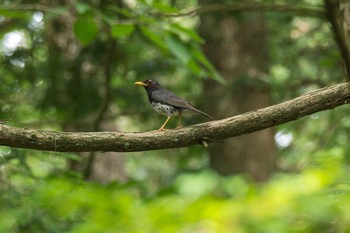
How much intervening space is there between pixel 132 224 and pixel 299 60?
26.1 ft

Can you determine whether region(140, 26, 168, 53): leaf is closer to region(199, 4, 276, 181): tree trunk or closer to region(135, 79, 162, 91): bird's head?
region(135, 79, 162, 91): bird's head

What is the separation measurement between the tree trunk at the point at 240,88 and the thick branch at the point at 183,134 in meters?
5.14

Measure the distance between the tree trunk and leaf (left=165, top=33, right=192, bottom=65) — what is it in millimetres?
4134

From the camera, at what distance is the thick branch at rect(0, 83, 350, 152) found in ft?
12.4

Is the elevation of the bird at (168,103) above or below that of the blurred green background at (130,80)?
below

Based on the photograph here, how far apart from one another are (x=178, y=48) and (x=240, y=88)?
4.57 metres

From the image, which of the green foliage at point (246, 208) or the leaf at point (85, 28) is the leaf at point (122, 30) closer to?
the leaf at point (85, 28)

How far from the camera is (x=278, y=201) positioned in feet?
7.56

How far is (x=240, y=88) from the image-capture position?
9.38 metres

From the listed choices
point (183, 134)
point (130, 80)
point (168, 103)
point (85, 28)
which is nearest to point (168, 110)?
point (168, 103)

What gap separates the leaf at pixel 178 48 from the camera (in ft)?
16.0

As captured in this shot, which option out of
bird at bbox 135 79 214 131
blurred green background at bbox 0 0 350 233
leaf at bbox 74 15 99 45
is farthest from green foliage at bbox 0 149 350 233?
leaf at bbox 74 15 99 45

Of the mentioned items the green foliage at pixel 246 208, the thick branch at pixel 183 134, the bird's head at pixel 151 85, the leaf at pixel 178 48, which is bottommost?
the green foliage at pixel 246 208

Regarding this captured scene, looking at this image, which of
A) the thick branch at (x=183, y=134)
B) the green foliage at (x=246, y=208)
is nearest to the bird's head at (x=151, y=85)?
the thick branch at (x=183, y=134)
